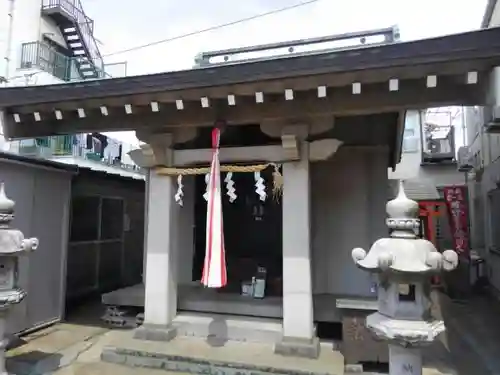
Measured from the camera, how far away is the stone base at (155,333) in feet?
18.3

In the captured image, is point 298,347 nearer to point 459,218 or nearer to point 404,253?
point 404,253

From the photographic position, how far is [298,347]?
16.5ft

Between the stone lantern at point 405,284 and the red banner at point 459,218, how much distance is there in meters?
9.13

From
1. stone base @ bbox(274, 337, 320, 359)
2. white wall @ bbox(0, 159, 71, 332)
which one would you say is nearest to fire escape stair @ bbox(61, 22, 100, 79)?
white wall @ bbox(0, 159, 71, 332)

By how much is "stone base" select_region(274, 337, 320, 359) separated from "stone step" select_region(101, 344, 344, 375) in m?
0.15

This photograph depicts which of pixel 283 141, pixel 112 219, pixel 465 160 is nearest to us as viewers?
pixel 283 141

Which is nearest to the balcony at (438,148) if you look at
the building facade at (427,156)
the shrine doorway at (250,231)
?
the building facade at (427,156)

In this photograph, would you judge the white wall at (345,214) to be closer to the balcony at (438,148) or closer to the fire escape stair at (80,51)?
the balcony at (438,148)

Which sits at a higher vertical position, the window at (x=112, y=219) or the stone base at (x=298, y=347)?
the window at (x=112, y=219)

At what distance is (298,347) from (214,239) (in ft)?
5.78

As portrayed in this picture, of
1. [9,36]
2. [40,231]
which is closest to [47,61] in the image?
[9,36]

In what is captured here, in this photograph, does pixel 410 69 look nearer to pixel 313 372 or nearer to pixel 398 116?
pixel 398 116

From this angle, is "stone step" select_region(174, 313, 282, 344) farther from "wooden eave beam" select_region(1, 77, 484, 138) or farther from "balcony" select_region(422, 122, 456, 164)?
"balcony" select_region(422, 122, 456, 164)

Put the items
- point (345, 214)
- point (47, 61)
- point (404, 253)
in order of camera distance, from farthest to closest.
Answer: point (47, 61) < point (345, 214) < point (404, 253)
